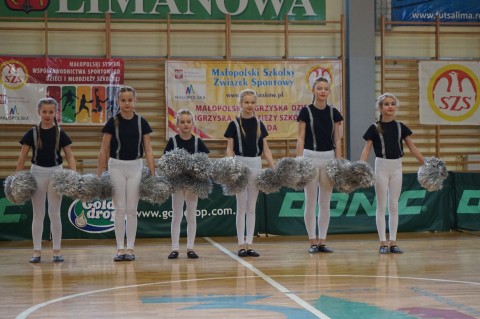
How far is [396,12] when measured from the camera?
1352 cm

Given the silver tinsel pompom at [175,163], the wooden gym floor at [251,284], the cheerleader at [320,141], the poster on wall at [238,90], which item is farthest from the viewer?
the poster on wall at [238,90]

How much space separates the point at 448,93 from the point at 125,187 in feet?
27.3

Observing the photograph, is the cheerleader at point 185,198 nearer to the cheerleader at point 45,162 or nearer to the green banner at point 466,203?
the cheerleader at point 45,162

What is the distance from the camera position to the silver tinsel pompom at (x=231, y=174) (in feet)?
22.4

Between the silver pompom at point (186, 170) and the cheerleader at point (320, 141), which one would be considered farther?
the cheerleader at point (320, 141)

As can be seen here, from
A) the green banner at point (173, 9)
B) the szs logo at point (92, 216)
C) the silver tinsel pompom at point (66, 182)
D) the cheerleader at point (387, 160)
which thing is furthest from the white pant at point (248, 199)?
the green banner at point (173, 9)

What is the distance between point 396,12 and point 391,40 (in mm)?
510

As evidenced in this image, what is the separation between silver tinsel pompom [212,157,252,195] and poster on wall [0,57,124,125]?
6224 millimetres

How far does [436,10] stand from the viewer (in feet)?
44.5

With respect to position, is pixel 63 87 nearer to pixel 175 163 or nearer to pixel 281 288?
pixel 175 163

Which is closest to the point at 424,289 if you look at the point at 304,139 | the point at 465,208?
the point at 304,139

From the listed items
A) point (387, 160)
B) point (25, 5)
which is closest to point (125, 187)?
point (387, 160)

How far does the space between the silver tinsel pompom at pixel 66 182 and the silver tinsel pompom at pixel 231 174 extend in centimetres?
128

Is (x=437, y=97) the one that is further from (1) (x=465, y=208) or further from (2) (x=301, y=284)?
(2) (x=301, y=284)
